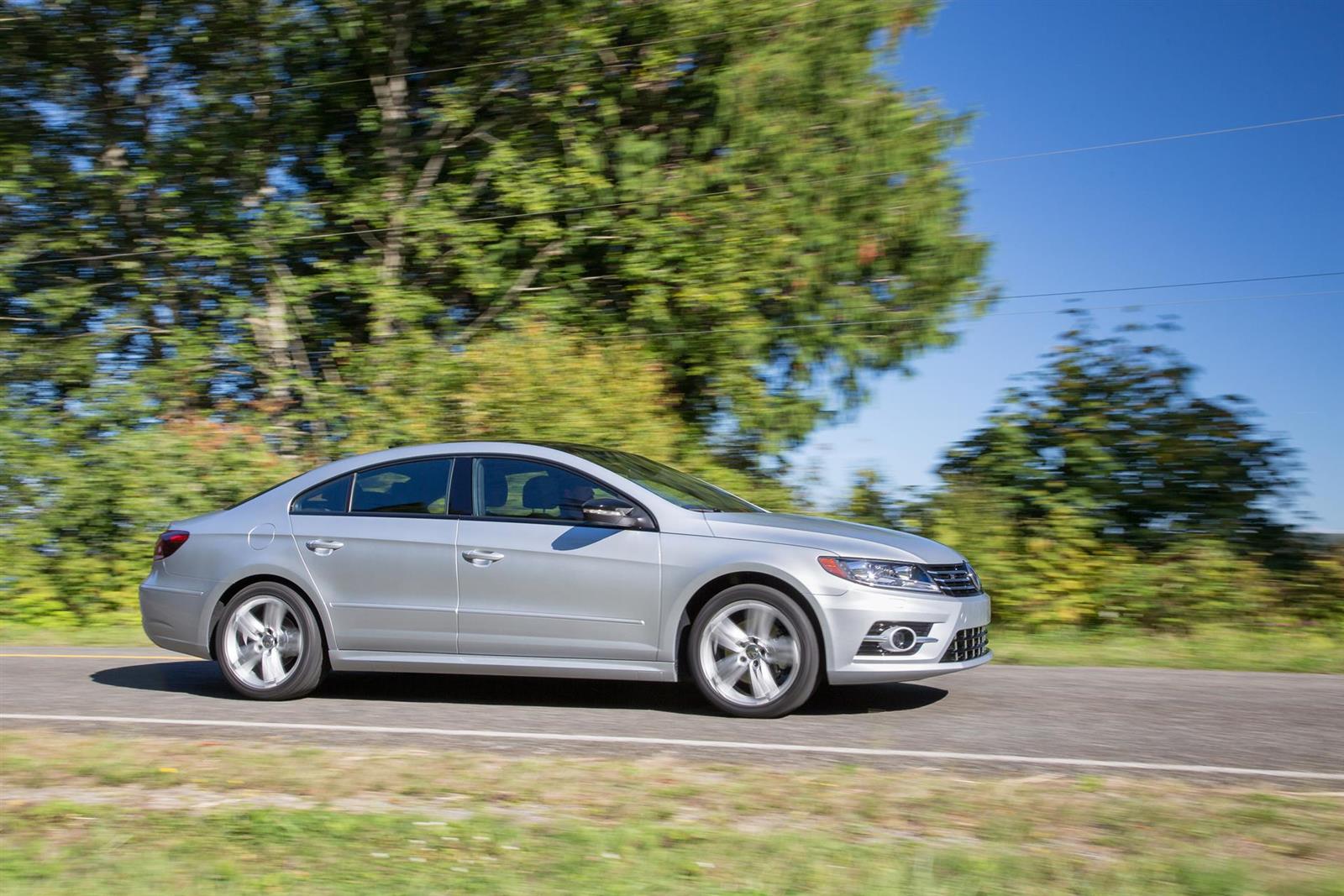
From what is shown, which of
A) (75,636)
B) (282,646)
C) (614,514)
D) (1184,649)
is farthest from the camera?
(75,636)

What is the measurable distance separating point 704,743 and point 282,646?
119 inches

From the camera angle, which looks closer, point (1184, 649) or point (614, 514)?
point (614, 514)

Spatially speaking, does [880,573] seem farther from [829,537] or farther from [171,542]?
[171,542]

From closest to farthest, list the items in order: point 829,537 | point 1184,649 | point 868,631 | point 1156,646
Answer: point 868,631 < point 829,537 < point 1184,649 < point 1156,646

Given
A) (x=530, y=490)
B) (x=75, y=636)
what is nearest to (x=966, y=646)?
(x=530, y=490)

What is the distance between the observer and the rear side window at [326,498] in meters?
7.95

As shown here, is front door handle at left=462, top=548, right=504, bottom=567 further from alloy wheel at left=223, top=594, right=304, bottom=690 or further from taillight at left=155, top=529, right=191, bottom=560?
taillight at left=155, top=529, right=191, bottom=560

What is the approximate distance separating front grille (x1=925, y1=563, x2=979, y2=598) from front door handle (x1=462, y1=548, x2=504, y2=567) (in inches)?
95.7

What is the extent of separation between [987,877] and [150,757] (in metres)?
3.80

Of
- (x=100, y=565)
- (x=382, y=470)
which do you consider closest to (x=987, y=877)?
(x=382, y=470)

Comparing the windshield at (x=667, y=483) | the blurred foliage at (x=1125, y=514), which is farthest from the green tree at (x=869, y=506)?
the windshield at (x=667, y=483)

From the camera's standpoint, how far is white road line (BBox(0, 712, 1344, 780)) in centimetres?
550

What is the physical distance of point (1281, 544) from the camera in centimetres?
1164

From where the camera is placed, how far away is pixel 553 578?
7277 millimetres
